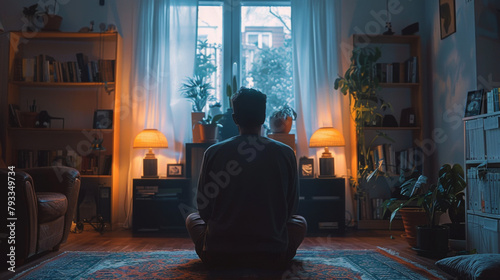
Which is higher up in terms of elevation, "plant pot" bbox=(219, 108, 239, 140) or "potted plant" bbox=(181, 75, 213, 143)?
"potted plant" bbox=(181, 75, 213, 143)

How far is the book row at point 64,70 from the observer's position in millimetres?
4703

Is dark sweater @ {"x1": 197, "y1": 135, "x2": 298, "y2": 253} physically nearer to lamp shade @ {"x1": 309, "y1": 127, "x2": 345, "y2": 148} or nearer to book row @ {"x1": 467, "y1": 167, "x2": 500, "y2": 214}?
book row @ {"x1": 467, "y1": 167, "x2": 500, "y2": 214}

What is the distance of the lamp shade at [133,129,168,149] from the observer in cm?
447

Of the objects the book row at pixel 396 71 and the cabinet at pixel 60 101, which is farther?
the book row at pixel 396 71

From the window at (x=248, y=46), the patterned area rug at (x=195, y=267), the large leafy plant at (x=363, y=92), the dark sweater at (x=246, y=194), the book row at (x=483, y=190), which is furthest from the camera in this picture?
the window at (x=248, y=46)

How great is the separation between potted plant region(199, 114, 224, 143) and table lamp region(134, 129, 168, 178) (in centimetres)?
42

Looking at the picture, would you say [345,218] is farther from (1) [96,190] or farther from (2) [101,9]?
(2) [101,9]

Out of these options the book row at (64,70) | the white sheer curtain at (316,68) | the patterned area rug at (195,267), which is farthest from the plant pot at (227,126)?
the patterned area rug at (195,267)

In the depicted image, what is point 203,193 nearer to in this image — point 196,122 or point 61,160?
point 196,122

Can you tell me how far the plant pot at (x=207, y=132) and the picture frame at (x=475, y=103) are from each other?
7.99ft

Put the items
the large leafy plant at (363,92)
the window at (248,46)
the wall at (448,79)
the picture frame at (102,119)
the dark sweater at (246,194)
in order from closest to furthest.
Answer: the dark sweater at (246,194), the wall at (448,79), the large leafy plant at (363,92), the picture frame at (102,119), the window at (248,46)

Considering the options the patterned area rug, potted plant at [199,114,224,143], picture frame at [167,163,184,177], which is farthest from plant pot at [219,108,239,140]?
the patterned area rug

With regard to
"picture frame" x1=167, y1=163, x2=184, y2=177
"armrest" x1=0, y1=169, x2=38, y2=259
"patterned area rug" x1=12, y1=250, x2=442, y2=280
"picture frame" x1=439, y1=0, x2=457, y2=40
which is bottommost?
"patterned area rug" x1=12, y1=250, x2=442, y2=280

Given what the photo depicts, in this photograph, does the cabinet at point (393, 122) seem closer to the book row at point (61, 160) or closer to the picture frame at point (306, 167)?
the picture frame at point (306, 167)
